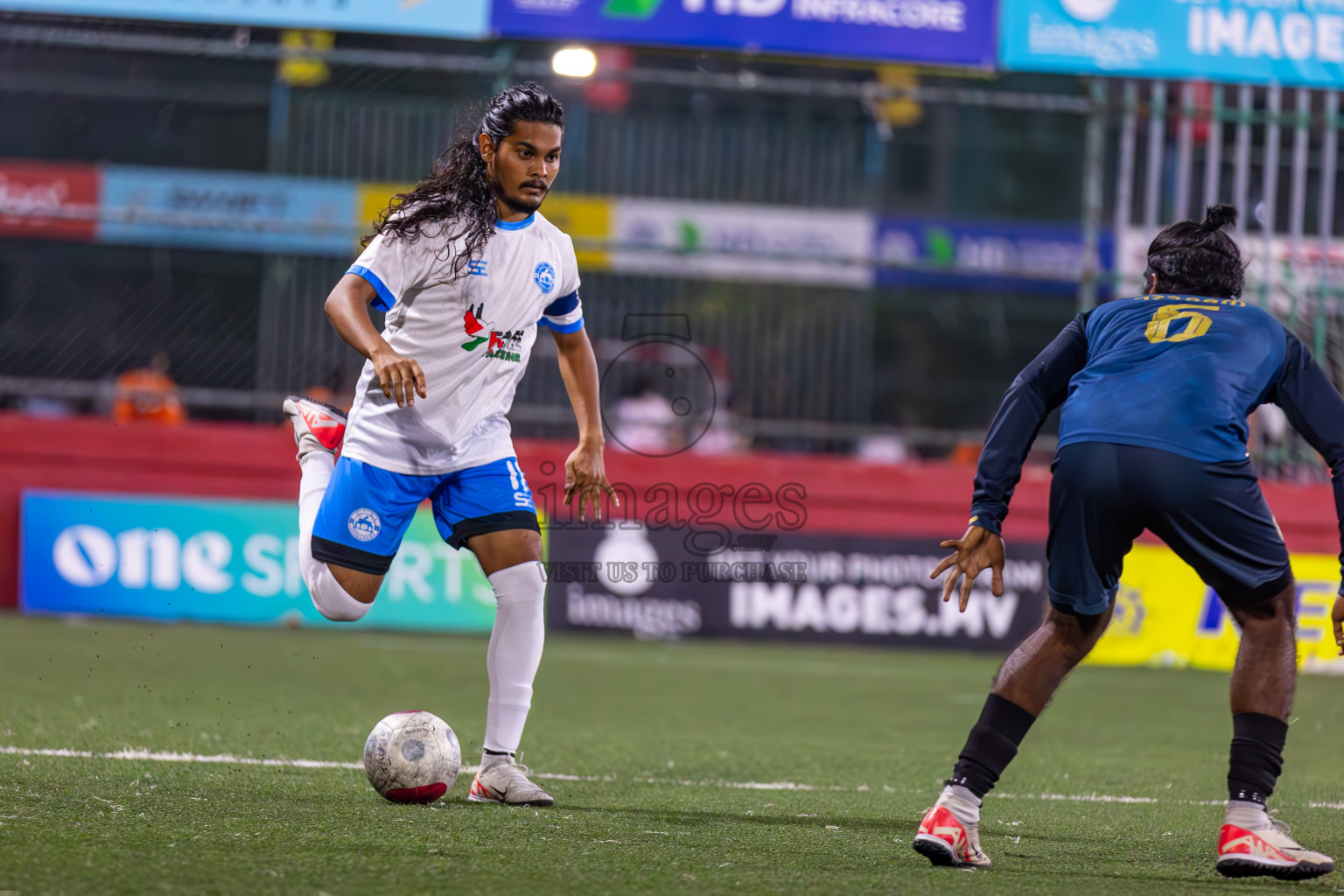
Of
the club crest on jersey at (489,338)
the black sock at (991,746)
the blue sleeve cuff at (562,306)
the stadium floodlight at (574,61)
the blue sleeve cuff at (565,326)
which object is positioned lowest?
the black sock at (991,746)

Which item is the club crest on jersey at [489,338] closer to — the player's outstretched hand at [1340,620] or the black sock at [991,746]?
the black sock at [991,746]

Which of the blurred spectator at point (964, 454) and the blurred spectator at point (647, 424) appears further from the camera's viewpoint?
the blurred spectator at point (964, 454)

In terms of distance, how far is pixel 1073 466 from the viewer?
4.05 meters

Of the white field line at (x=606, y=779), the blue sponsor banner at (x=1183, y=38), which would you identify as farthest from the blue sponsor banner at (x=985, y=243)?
the white field line at (x=606, y=779)

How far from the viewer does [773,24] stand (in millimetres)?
12641

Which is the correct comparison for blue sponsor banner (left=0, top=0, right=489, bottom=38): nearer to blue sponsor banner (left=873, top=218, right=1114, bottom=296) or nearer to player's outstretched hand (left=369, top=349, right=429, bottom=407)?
blue sponsor banner (left=873, top=218, right=1114, bottom=296)

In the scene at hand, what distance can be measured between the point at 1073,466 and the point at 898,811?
1562 mm

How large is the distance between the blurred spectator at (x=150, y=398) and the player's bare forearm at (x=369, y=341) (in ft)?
26.3

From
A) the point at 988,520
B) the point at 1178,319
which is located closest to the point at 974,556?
the point at 988,520

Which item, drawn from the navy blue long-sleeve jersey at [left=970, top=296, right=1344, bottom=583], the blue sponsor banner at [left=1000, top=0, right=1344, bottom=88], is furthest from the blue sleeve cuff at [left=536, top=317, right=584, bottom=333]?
the blue sponsor banner at [left=1000, top=0, right=1344, bottom=88]

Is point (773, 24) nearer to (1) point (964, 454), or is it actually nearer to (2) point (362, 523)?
(1) point (964, 454)

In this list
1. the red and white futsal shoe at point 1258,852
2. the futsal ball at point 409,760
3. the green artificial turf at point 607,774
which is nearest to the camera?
the green artificial turf at point 607,774

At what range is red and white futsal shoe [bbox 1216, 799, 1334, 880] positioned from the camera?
381 centimetres

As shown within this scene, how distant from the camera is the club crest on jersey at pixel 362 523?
16.2 ft
